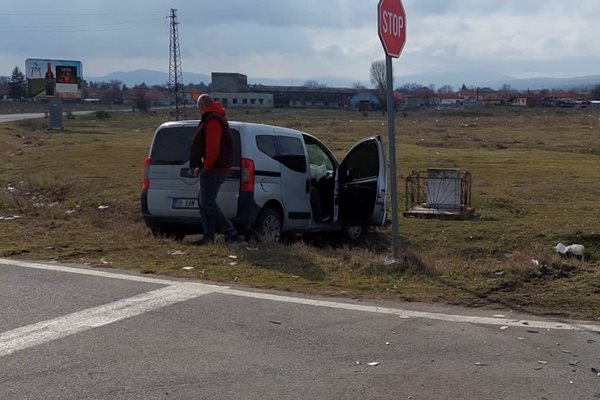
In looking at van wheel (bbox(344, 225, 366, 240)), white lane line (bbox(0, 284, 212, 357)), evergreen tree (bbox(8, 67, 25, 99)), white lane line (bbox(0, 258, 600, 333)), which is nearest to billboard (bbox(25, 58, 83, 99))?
van wheel (bbox(344, 225, 366, 240))

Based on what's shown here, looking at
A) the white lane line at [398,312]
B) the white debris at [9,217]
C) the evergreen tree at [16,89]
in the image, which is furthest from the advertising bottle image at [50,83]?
the evergreen tree at [16,89]

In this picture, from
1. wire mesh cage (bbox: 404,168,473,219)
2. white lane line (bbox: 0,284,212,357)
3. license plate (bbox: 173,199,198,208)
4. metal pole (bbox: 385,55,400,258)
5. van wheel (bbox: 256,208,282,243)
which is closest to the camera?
white lane line (bbox: 0,284,212,357)

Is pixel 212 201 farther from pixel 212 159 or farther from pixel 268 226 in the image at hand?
pixel 268 226

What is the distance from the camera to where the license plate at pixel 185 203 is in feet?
32.4

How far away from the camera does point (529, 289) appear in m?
7.05

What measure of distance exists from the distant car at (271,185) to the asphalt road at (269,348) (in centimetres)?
272

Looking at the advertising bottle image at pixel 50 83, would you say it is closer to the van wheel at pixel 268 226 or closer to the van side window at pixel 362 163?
the van side window at pixel 362 163

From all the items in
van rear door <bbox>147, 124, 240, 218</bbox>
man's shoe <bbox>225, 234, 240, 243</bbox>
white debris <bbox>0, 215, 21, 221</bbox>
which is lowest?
white debris <bbox>0, 215, 21, 221</bbox>

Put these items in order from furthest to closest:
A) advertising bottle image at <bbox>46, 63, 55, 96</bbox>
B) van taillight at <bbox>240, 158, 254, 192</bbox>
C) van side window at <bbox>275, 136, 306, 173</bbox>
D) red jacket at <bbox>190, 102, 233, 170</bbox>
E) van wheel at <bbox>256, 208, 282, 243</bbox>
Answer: advertising bottle image at <bbox>46, 63, 55, 96</bbox> < van side window at <bbox>275, 136, 306, 173</bbox> < van wheel at <bbox>256, 208, 282, 243</bbox> < van taillight at <bbox>240, 158, 254, 192</bbox> < red jacket at <bbox>190, 102, 233, 170</bbox>

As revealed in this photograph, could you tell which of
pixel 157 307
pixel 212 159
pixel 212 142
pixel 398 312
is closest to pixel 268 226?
pixel 212 159

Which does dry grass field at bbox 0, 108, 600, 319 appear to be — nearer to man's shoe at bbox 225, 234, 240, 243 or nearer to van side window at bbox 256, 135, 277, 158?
man's shoe at bbox 225, 234, 240, 243

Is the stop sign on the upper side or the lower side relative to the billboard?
lower

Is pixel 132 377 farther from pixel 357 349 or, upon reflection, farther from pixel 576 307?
pixel 576 307

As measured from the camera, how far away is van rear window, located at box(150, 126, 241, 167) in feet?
32.6
